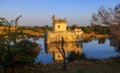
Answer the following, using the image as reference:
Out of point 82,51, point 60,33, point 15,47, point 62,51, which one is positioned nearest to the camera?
point 15,47

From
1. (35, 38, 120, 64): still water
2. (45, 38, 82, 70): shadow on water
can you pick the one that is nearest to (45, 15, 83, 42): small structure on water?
(45, 38, 82, 70): shadow on water

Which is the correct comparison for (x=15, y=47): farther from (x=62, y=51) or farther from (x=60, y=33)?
(x=60, y=33)

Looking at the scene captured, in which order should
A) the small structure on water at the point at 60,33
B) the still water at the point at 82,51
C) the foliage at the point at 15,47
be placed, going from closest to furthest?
the foliage at the point at 15,47, the still water at the point at 82,51, the small structure on water at the point at 60,33

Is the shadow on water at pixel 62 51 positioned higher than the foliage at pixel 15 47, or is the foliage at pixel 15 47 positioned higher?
the foliage at pixel 15 47

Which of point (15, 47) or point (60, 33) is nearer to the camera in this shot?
point (15, 47)

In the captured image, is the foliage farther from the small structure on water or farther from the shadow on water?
the small structure on water

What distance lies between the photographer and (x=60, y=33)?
54125mm

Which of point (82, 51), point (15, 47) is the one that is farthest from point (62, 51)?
point (82, 51)

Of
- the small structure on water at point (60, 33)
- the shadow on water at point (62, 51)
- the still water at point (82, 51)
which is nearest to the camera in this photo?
the shadow on water at point (62, 51)

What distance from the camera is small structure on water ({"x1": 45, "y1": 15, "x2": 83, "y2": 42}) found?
5422 cm

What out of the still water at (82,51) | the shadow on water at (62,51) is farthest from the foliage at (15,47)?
the shadow on water at (62,51)

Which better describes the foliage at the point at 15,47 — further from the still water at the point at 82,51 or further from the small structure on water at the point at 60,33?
the small structure on water at the point at 60,33

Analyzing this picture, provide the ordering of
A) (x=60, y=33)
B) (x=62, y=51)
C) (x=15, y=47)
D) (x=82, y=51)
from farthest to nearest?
1. (x=60, y=33)
2. (x=82, y=51)
3. (x=62, y=51)
4. (x=15, y=47)

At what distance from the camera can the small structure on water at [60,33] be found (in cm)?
5422
